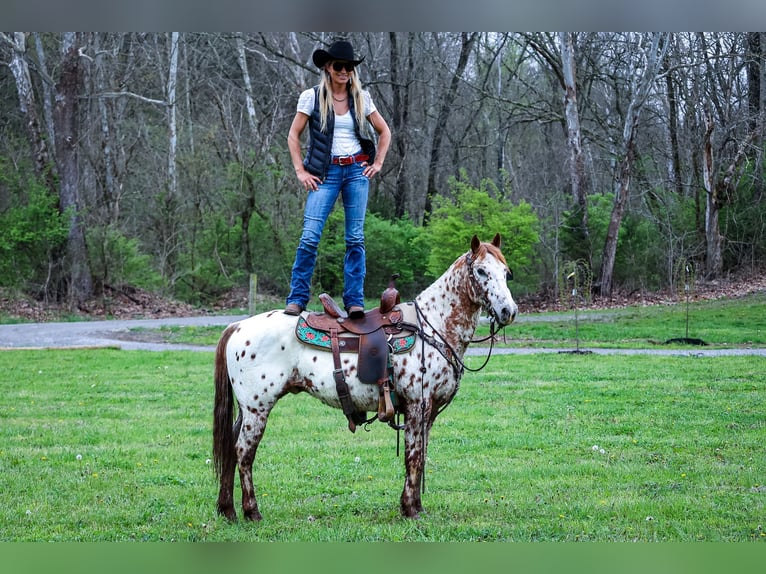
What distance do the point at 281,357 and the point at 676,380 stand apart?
758 cm

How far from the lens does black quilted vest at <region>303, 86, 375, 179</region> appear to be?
545cm

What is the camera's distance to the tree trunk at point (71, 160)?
71.7 ft

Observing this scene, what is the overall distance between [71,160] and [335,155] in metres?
18.8

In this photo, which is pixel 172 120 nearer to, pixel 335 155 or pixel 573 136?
pixel 573 136

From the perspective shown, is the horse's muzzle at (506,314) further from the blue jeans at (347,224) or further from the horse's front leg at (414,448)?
the blue jeans at (347,224)

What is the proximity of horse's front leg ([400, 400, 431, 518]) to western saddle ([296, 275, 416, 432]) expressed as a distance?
0.13 metres

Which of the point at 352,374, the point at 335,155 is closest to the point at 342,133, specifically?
the point at 335,155

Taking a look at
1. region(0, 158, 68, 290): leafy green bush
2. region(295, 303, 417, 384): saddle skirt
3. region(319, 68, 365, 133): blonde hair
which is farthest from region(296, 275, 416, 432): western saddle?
region(0, 158, 68, 290): leafy green bush

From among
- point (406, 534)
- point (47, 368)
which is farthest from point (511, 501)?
point (47, 368)

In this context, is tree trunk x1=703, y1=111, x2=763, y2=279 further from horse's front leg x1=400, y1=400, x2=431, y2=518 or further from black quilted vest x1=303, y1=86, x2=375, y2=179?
horse's front leg x1=400, y1=400, x2=431, y2=518

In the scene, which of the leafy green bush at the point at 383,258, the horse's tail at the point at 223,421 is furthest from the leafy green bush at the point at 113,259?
the horse's tail at the point at 223,421

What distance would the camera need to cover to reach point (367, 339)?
523cm

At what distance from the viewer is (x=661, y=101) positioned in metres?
27.0

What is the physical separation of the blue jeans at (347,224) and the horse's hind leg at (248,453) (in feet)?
2.56
